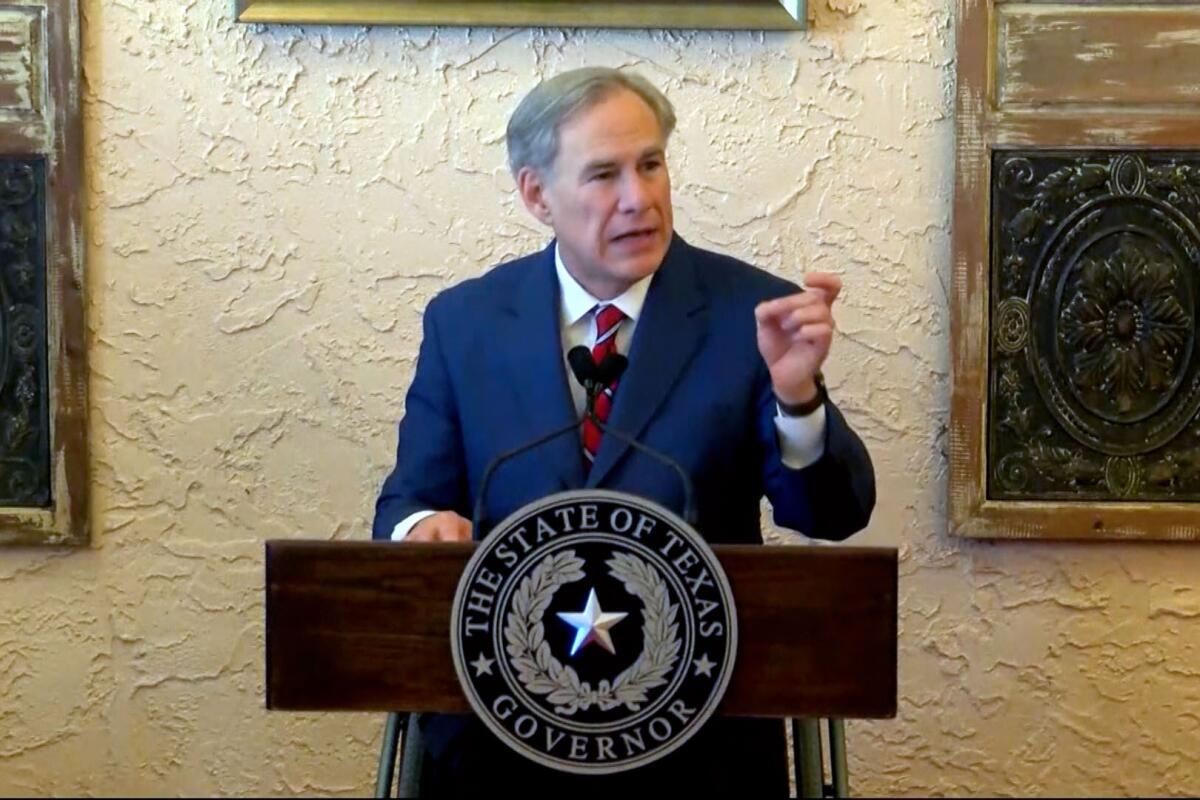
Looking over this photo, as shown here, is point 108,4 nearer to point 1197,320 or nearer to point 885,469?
point 885,469

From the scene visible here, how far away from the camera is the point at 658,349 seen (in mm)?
1856

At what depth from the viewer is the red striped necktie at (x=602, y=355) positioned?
1841 mm

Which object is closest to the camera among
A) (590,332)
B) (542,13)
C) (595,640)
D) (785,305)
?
(595,640)

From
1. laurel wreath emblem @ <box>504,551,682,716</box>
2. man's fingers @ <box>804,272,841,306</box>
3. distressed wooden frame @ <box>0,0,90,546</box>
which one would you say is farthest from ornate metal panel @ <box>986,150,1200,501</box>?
distressed wooden frame @ <box>0,0,90,546</box>

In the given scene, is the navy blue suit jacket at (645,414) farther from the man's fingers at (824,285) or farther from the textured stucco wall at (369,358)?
the textured stucco wall at (369,358)

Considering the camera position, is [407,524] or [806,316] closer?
[806,316]

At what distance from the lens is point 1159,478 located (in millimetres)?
2602

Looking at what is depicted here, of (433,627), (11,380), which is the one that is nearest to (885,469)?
(433,627)

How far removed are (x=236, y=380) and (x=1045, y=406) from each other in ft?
4.36

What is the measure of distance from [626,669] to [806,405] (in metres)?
0.38

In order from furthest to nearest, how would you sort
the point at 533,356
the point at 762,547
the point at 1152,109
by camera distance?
1. the point at 1152,109
2. the point at 533,356
3. the point at 762,547

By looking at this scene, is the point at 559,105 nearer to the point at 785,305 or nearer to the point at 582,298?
the point at 582,298

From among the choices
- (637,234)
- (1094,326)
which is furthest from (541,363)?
(1094,326)

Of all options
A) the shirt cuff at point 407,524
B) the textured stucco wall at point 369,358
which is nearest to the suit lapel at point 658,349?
the shirt cuff at point 407,524
